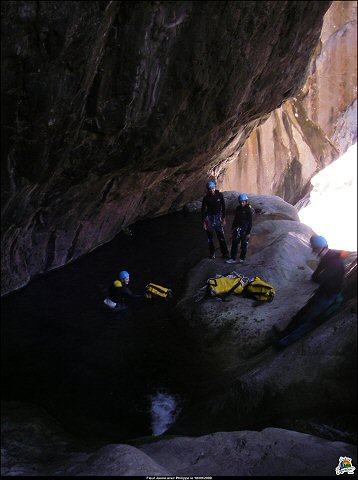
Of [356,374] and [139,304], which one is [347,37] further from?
[356,374]

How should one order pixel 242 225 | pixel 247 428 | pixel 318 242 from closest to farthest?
1. pixel 247 428
2. pixel 318 242
3. pixel 242 225

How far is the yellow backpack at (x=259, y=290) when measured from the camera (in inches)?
468

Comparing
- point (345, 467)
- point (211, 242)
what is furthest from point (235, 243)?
point (345, 467)

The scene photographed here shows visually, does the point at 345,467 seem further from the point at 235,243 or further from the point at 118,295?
the point at 235,243

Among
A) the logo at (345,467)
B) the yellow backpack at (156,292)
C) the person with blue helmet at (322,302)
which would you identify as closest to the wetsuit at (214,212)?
the yellow backpack at (156,292)

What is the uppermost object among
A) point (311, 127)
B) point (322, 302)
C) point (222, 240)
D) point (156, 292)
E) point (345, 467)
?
point (311, 127)

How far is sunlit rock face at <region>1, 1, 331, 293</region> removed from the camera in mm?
8812

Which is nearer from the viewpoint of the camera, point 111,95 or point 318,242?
point 318,242

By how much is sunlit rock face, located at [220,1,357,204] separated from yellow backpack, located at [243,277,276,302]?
893 inches

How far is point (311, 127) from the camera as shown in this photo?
38344 mm

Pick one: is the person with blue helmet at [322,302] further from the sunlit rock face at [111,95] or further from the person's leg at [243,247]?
the sunlit rock face at [111,95]

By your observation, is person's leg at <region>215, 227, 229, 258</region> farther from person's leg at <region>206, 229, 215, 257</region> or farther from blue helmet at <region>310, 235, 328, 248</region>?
blue helmet at <region>310, 235, 328, 248</region>

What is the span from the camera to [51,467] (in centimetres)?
641

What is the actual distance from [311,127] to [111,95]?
3070 cm
